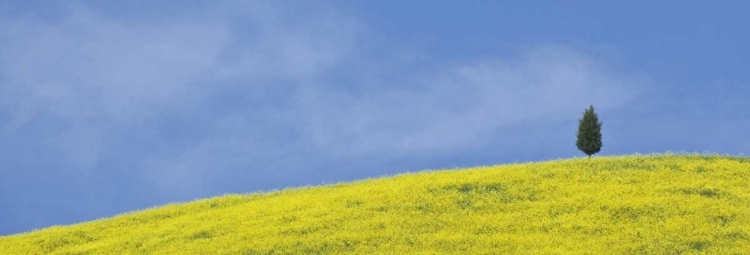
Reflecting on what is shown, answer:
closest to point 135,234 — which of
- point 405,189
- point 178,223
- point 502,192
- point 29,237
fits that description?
point 178,223

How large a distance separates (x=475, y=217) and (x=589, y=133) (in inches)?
422

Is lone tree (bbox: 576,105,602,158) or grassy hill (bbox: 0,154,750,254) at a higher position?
lone tree (bbox: 576,105,602,158)

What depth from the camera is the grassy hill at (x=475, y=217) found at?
31141mm

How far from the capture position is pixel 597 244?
30484mm

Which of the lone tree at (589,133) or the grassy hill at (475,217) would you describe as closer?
the grassy hill at (475,217)

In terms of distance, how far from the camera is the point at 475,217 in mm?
33938

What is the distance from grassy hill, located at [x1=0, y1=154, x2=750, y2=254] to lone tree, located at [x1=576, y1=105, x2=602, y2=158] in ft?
2.45

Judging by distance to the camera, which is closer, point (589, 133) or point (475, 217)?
point (475, 217)

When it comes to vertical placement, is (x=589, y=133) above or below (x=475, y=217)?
above

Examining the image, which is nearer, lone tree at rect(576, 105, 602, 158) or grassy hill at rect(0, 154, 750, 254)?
grassy hill at rect(0, 154, 750, 254)

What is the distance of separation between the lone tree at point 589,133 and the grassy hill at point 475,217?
29.4 inches

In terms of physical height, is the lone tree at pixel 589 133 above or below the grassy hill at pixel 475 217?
above

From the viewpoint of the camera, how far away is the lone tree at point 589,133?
42375mm

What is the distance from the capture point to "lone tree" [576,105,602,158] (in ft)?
139
